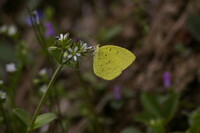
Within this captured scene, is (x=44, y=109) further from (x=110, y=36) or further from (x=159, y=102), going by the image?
(x=159, y=102)

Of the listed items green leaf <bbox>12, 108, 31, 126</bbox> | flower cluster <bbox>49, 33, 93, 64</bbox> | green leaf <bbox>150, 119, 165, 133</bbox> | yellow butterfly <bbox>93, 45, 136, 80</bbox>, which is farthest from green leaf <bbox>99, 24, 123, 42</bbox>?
flower cluster <bbox>49, 33, 93, 64</bbox>

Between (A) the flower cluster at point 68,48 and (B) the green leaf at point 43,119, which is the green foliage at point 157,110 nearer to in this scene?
(B) the green leaf at point 43,119

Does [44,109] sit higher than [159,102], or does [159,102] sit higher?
[159,102]

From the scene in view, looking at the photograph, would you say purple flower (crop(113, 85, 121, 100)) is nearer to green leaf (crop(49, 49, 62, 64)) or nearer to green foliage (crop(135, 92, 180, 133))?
green foliage (crop(135, 92, 180, 133))

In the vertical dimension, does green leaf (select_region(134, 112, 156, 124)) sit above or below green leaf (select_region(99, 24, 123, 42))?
below

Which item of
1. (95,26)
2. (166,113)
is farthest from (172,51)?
(95,26)

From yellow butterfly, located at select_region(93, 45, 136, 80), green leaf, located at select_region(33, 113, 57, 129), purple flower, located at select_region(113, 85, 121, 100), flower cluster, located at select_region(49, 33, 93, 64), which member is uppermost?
flower cluster, located at select_region(49, 33, 93, 64)

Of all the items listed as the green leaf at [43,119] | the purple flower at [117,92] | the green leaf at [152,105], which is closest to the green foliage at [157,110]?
the green leaf at [152,105]
